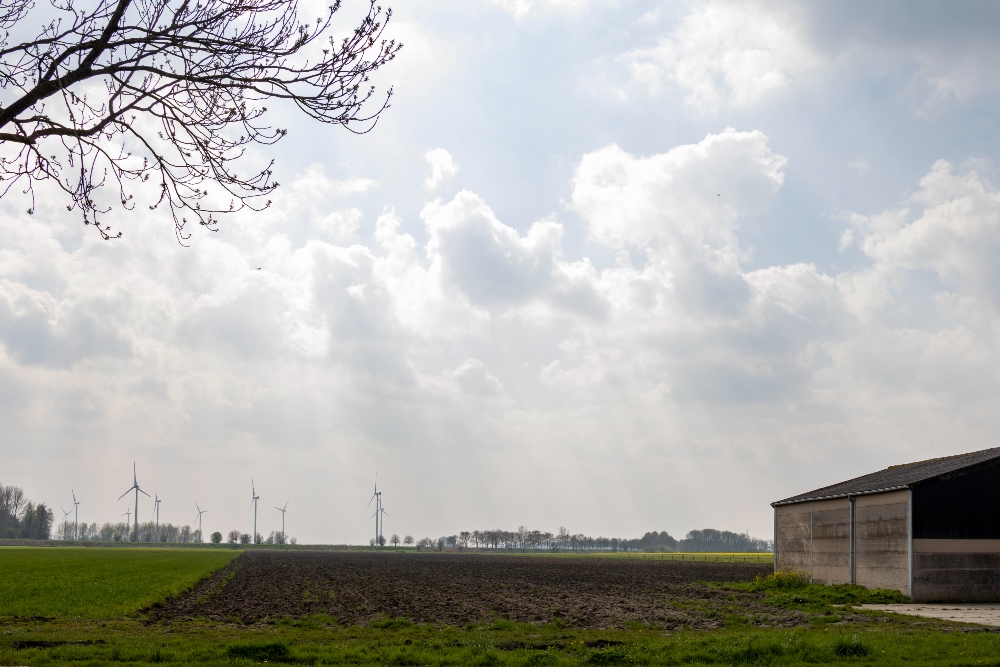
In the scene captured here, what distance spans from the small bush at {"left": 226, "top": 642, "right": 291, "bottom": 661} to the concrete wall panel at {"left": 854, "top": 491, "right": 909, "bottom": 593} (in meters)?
25.4

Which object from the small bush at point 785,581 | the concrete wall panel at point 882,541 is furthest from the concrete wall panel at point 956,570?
the small bush at point 785,581

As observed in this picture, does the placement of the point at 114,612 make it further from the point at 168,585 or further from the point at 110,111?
the point at 110,111

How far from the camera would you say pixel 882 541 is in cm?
3562

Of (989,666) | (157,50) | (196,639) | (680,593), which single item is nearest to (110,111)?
(157,50)

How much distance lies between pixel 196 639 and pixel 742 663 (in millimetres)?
13215

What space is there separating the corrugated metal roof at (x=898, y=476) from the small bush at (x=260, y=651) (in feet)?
85.6

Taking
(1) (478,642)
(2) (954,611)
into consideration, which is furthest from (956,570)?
(1) (478,642)

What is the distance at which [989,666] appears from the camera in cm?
1577

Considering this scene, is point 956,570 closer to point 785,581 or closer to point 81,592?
point 785,581

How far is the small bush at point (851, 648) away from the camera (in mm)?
17828

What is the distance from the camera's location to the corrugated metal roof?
35.3m

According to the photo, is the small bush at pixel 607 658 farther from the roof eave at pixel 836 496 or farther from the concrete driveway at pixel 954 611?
the roof eave at pixel 836 496

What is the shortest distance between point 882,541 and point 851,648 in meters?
19.6

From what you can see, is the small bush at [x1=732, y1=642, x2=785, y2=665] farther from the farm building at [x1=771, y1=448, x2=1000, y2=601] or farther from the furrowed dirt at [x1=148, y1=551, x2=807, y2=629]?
A: the farm building at [x1=771, y1=448, x2=1000, y2=601]
